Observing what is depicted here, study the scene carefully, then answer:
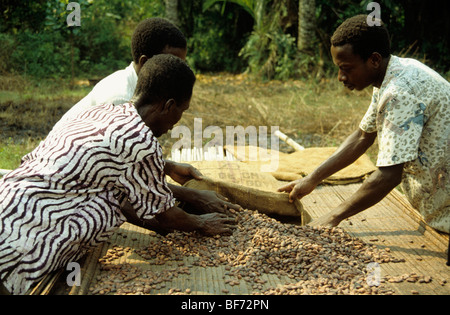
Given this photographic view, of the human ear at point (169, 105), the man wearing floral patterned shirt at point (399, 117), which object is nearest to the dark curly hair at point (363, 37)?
the man wearing floral patterned shirt at point (399, 117)

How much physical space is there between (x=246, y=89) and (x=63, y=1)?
359 centimetres

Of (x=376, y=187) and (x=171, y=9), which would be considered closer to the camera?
(x=376, y=187)

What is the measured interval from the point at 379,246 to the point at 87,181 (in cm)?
181

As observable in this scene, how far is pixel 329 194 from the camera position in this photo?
3939 millimetres

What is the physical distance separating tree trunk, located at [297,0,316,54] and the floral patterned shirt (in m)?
6.70

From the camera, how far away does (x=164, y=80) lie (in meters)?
2.34

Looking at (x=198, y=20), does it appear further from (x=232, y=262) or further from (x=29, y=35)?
(x=232, y=262)

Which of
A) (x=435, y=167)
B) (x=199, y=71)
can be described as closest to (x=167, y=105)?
(x=435, y=167)

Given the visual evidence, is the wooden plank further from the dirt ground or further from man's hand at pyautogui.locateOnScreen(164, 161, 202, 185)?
the dirt ground

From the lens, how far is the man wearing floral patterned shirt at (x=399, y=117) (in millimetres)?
2590

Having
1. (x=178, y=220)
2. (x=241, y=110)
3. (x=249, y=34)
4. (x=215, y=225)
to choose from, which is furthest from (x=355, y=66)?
(x=249, y=34)

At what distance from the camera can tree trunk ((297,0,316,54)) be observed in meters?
9.05

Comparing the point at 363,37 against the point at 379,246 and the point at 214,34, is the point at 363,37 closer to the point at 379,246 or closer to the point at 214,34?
the point at 379,246

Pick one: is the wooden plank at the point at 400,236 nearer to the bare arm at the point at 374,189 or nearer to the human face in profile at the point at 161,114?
the bare arm at the point at 374,189
